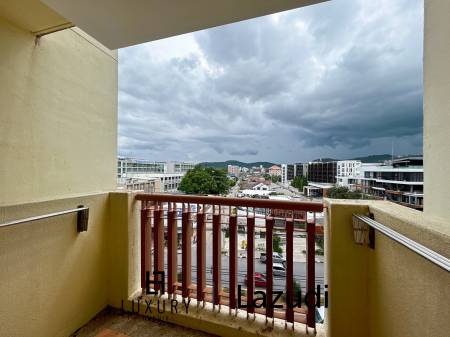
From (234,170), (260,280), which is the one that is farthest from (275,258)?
(234,170)

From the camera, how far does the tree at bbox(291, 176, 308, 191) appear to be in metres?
1.61

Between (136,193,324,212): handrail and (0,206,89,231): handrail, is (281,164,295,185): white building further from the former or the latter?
(0,206,89,231): handrail

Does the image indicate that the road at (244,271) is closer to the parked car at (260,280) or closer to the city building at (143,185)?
the parked car at (260,280)

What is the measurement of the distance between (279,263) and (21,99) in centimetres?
201

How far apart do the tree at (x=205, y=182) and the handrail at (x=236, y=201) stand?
0.07 m

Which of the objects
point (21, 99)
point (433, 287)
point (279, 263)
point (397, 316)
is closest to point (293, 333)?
point (279, 263)

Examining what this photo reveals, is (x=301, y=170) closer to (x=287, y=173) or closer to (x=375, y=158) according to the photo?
(x=287, y=173)

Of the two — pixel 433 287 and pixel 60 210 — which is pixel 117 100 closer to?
pixel 60 210

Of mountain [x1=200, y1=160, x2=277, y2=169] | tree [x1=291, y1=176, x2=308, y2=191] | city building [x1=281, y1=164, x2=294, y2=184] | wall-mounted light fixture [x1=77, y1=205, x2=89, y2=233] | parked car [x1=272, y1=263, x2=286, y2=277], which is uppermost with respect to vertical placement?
mountain [x1=200, y1=160, x2=277, y2=169]

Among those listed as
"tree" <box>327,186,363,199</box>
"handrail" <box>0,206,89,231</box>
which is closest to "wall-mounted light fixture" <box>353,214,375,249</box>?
"tree" <box>327,186,363,199</box>

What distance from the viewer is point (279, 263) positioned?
1.50 meters

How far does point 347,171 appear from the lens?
1437 mm

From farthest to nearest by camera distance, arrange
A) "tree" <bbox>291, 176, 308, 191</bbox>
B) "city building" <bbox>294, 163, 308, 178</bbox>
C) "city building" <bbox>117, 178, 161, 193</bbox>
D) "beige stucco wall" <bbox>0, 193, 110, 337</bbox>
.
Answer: "city building" <bbox>117, 178, 161, 193</bbox> → "city building" <bbox>294, 163, 308, 178</bbox> → "tree" <bbox>291, 176, 308, 191</bbox> → "beige stucco wall" <bbox>0, 193, 110, 337</bbox>

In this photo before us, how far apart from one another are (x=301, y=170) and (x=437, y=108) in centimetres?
89
